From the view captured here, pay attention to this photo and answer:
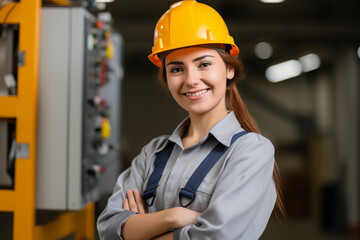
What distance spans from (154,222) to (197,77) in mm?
618

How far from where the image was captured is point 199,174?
5.49 ft

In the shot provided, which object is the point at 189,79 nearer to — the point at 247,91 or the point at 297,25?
the point at 297,25

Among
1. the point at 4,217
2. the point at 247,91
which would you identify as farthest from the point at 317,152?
the point at 4,217

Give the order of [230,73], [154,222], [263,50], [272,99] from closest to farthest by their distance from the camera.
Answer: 1. [154,222]
2. [230,73]
3. [263,50]
4. [272,99]

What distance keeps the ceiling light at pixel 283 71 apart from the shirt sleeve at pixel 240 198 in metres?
8.57

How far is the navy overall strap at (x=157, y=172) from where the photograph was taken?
1.80 metres

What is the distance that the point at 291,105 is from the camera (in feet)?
37.0

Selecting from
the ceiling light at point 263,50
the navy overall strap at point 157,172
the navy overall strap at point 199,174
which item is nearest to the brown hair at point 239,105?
the navy overall strap at point 199,174

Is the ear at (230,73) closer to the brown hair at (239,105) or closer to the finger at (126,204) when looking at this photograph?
the brown hair at (239,105)

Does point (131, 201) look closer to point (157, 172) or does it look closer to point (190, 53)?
point (157, 172)

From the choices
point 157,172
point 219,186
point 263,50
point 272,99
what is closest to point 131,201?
point 157,172

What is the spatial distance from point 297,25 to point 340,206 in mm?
3539

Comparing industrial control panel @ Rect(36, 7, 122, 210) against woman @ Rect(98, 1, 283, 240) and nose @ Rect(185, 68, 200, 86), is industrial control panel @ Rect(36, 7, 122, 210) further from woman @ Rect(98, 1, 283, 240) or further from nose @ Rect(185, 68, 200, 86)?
nose @ Rect(185, 68, 200, 86)

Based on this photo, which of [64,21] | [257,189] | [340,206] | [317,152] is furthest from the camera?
[317,152]
